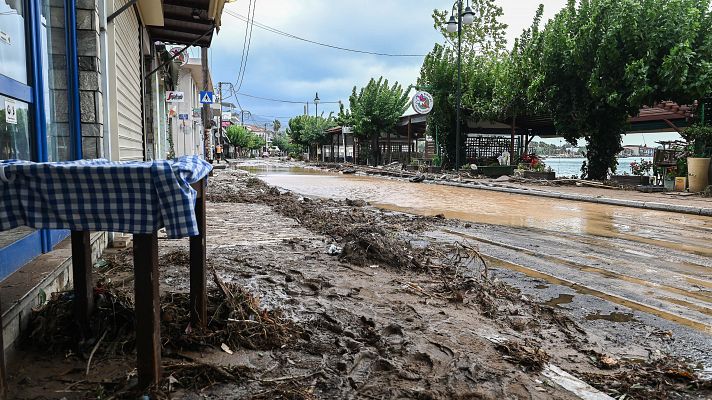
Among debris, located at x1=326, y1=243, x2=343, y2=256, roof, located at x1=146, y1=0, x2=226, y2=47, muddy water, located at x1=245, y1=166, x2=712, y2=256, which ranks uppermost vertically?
roof, located at x1=146, y1=0, x2=226, y2=47

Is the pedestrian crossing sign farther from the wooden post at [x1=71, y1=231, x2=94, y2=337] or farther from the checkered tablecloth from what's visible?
the checkered tablecloth

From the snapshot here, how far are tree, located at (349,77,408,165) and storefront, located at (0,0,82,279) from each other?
35.3 meters

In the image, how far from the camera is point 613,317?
14.4ft

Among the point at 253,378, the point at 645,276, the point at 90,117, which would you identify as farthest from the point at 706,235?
the point at 90,117

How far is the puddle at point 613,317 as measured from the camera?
4.32 meters

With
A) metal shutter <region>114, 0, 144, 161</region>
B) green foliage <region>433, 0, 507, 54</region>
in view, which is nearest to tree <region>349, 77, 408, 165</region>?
green foliage <region>433, 0, 507, 54</region>

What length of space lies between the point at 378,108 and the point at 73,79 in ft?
117

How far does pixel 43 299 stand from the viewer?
131 inches

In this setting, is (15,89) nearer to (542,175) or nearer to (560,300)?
(560,300)

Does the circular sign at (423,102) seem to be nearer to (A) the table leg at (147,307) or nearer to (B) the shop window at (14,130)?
(B) the shop window at (14,130)

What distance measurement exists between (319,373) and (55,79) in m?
4.11

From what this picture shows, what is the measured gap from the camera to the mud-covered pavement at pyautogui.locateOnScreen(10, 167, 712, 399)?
→ 278cm

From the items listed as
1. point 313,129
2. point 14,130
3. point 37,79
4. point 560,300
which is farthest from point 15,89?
point 313,129

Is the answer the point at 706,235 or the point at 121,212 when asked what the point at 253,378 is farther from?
the point at 706,235
